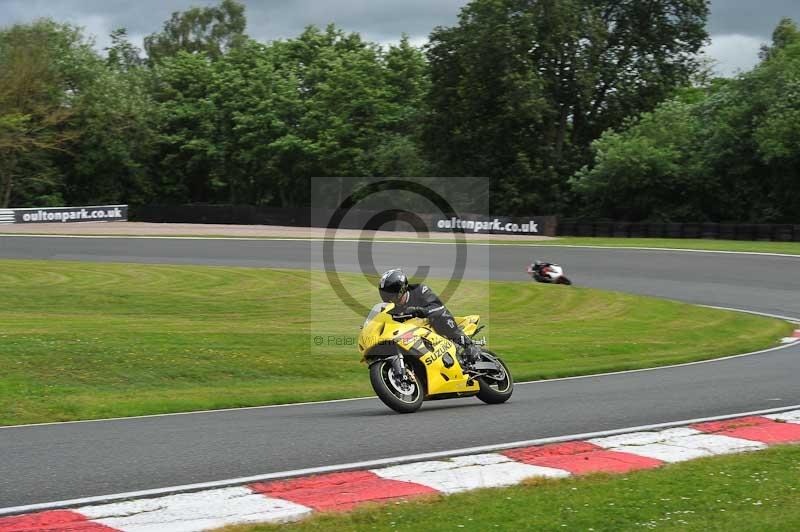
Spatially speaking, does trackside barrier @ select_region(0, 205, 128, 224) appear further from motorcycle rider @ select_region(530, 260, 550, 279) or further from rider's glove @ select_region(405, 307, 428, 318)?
rider's glove @ select_region(405, 307, 428, 318)

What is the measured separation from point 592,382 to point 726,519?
7.46m

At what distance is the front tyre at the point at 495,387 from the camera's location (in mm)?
11539

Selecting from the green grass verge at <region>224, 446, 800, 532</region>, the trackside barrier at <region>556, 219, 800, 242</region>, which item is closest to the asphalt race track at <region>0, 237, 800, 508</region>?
the green grass verge at <region>224, 446, 800, 532</region>

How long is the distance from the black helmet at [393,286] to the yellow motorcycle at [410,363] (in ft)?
0.37

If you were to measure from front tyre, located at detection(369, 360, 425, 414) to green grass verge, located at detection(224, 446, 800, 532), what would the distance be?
10.7ft

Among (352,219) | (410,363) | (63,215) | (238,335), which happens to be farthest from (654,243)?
(63,215)

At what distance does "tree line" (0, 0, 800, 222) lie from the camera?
184 feet

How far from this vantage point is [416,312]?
1080 centimetres

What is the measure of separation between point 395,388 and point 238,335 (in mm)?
6785

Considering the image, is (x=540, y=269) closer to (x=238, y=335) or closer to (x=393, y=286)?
(x=238, y=335)

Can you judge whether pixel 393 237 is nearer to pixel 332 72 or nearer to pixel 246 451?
pixel 332 72

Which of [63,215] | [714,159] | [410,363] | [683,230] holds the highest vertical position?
[714,159]

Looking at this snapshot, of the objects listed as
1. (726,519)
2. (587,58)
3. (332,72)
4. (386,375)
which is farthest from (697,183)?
(726,519)

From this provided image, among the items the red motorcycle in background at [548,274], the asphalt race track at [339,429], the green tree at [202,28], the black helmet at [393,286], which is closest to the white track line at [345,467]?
the asphalt race track at [339,429]
